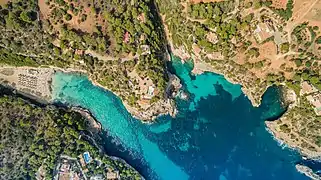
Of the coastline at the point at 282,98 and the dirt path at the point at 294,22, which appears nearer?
the dirt path at the point at 294,22

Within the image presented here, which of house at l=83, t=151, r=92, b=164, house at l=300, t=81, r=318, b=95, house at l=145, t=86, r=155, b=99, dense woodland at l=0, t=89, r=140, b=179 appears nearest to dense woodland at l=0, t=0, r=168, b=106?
house at l=145, t=86, r=155, b=99

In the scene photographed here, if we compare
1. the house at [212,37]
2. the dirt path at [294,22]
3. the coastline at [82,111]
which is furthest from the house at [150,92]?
the dirt path at [294,22]

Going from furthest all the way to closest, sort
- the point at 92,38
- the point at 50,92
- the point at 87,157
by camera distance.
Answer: the point at 50,92, the point at 87,157, the point at 92,38

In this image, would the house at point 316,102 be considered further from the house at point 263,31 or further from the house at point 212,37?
the house at point 212,37

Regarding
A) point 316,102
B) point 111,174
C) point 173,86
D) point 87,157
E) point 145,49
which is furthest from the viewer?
point 173,86

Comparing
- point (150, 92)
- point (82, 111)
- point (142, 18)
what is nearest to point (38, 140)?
point (82, 111)

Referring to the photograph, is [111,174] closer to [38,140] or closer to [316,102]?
[38,140]

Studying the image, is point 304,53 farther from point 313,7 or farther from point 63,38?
point 63,38
